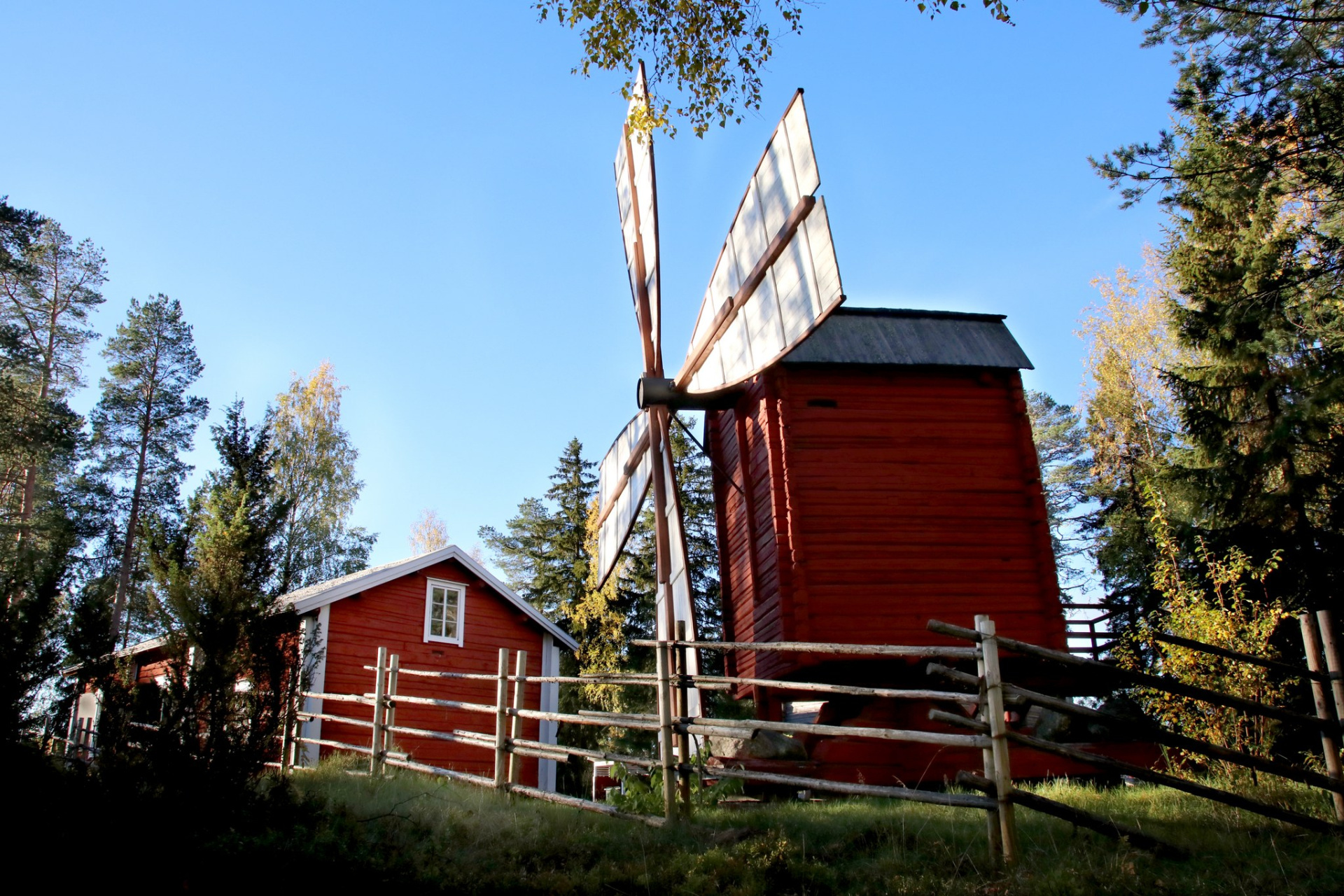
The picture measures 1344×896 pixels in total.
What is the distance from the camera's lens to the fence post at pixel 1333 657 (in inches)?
238

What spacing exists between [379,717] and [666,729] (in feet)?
16.4

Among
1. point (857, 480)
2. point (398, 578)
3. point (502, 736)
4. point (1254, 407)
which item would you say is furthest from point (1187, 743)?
point (398, 578)

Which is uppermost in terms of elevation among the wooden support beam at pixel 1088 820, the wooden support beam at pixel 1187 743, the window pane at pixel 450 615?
the window pane at pixel 450 615

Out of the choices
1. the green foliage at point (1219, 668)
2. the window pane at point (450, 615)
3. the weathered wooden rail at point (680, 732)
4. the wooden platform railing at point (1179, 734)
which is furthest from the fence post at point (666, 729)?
the window pane at point (450, 615)

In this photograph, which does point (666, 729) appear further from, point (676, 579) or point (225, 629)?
point (676, 579)

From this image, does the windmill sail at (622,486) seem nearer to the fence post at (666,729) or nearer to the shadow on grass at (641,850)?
the fence post at (666,729)

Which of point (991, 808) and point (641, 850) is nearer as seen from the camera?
point (991, 808)

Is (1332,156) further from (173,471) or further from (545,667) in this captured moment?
(173,471)

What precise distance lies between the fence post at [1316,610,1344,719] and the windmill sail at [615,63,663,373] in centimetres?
991

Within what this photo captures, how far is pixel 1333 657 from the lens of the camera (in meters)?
6.16

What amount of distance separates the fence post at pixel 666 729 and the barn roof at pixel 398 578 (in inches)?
322

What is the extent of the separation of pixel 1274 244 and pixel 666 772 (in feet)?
41.2

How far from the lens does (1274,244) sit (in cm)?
1443

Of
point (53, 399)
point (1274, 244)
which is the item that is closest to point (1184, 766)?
point (1274, 244)
